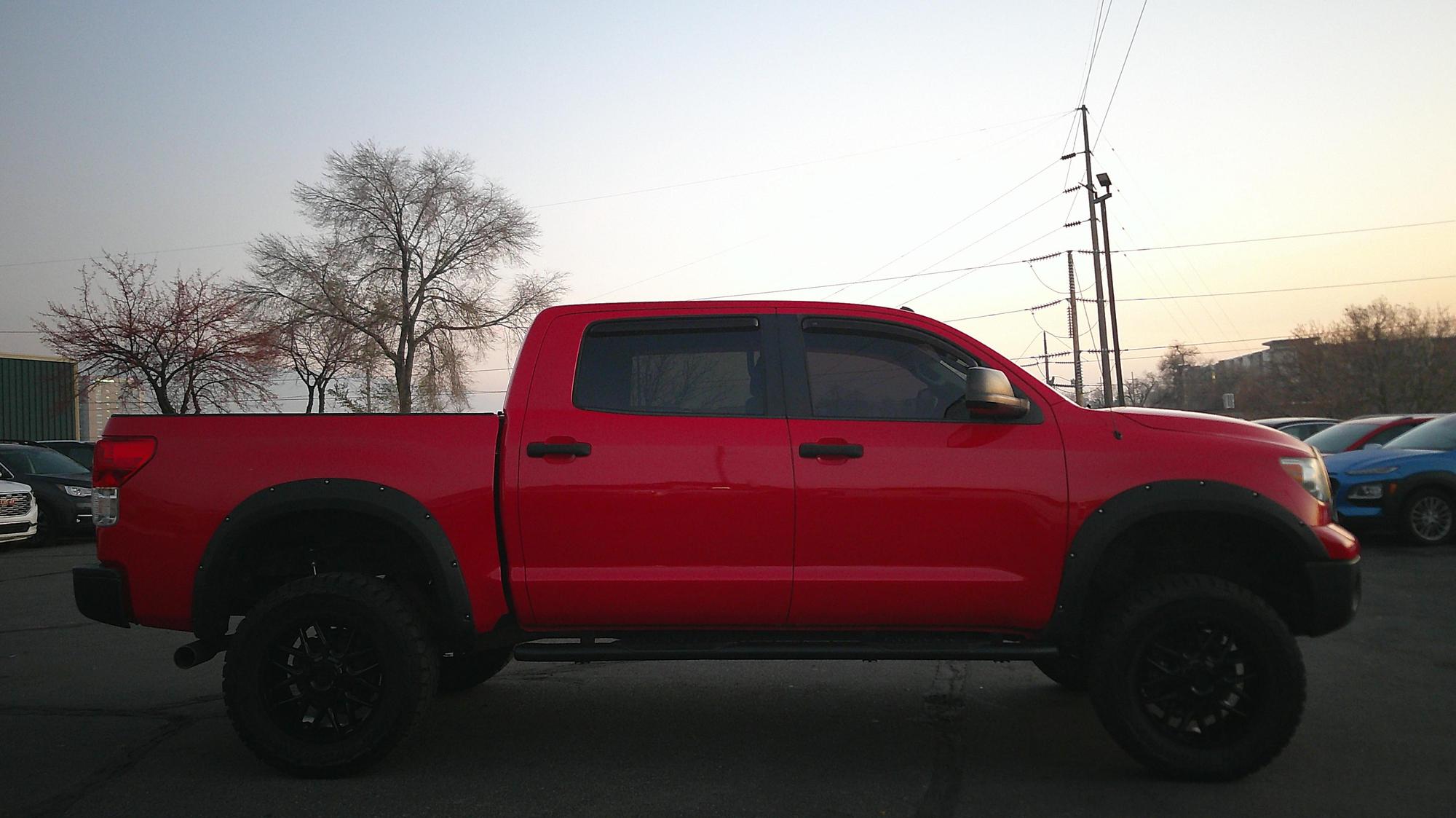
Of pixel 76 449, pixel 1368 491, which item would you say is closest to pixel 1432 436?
pixel 1368 491

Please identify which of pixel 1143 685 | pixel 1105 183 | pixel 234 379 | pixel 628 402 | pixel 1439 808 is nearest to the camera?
pixel 1439 808

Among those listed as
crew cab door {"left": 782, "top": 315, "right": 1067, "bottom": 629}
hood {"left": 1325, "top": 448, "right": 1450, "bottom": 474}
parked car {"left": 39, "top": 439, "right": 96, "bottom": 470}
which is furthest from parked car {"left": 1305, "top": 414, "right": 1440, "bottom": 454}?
parked car {"left": 39, "top": 439, "right": 96, "bottom": 470}

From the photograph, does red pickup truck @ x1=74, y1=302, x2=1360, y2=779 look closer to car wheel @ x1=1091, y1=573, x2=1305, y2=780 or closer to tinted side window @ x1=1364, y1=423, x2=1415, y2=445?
car wheel @ x1=1091, y1=573, x2=1305, y2=780

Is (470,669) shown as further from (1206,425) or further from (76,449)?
(76,449)

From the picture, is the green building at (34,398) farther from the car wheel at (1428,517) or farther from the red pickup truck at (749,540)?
the car wheel at (1428,517)

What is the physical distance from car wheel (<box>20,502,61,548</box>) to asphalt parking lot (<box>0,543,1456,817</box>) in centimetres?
980

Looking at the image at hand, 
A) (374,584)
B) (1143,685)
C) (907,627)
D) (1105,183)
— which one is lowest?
(1143,685)

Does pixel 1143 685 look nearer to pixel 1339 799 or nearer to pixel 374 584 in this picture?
pixel 1339 799

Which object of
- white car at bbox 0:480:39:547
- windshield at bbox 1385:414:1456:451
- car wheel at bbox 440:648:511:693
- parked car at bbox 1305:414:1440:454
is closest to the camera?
car wheel at bbox 440:648:511:693

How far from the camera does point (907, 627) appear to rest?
4188 mm

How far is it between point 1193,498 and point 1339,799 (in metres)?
1.26

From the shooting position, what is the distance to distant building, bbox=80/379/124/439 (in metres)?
38.1

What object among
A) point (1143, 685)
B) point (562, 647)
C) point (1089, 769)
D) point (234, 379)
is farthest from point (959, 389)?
point (234, 379)

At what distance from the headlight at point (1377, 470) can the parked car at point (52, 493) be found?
694 inches
